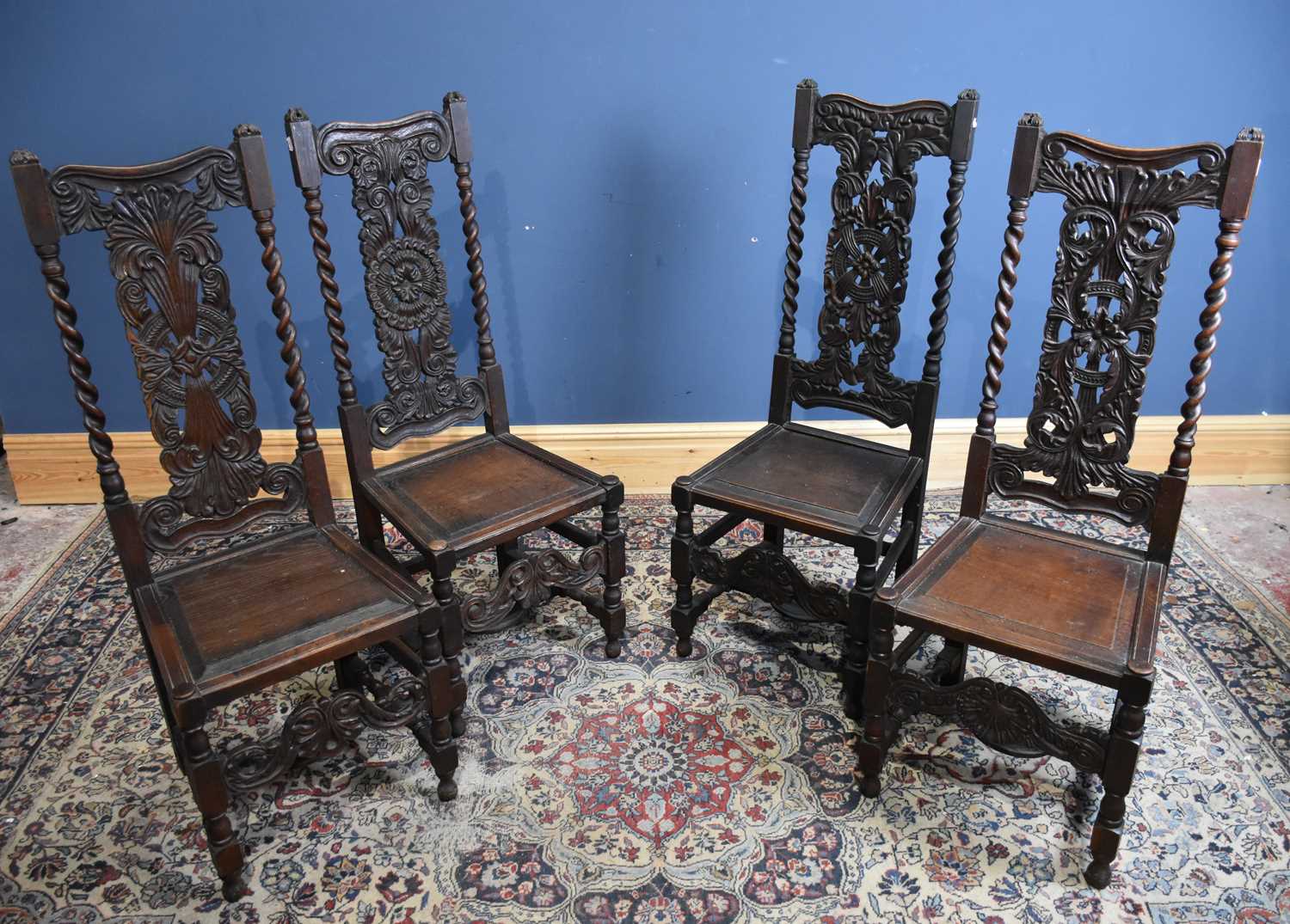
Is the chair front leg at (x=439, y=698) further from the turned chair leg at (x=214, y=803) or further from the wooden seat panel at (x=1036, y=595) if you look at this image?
the wooden seat panel at (x=1036, y=595)

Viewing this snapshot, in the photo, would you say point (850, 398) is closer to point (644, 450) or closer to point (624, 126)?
point (644, 450)

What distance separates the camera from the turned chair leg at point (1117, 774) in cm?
187

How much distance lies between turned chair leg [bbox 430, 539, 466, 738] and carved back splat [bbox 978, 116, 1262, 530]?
1291 mm

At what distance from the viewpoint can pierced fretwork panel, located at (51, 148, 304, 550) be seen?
1983 millimetres

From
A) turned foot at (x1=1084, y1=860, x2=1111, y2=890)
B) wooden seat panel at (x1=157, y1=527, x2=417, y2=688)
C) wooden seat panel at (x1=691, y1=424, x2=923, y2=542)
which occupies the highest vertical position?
wooden seat panel at (x1=691, y1=424, x2=923, y2=542)

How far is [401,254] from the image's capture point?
2.43m

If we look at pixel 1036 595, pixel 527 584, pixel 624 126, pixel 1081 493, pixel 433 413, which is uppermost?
pixel 624 126

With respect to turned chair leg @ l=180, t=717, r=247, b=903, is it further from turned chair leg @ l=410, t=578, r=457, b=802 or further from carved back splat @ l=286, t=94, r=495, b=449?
carved back splat @ l=286, t=94, r=495, b=449

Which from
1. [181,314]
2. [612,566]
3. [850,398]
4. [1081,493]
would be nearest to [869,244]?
[850,398]

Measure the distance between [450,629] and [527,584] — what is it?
0.34 metres

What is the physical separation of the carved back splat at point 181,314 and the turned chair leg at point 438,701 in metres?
0.50

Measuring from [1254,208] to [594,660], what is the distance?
2533 mm

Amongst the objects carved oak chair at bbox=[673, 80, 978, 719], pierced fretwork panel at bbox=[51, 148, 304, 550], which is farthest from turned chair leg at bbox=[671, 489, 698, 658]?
pierced fretwork panel at bbox=[51, 148, 304, 550]

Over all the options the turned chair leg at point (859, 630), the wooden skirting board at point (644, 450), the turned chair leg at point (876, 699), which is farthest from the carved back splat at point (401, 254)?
the turned chair leg at point (876, 699)
